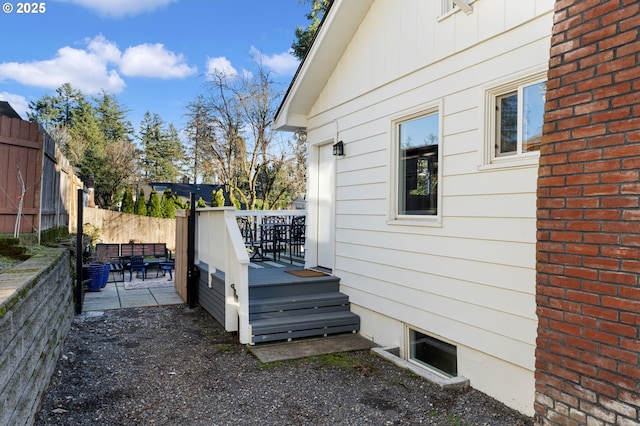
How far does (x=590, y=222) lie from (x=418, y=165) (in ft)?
9.44

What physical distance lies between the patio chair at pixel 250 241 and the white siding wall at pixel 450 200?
256cm

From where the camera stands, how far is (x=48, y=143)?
20.2 ft

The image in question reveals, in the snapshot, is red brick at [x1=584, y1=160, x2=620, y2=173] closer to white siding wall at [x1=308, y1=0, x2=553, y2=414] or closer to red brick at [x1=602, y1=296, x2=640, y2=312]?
red brick at [x1=602, y1=296, x2=640, y2=312]

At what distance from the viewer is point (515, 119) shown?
3.72 metres

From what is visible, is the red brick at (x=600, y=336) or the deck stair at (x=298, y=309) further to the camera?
the deck stair at (x=298, y=309)

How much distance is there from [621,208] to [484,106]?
2.19 m

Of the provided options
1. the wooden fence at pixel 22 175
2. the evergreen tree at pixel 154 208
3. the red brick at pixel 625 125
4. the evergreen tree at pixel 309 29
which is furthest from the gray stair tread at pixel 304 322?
the evergreen tree at pixel 154 208

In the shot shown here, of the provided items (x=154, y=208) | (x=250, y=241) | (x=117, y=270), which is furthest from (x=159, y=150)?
(x=250, y=241)

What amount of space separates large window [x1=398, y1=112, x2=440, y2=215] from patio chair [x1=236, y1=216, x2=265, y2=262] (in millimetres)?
3886

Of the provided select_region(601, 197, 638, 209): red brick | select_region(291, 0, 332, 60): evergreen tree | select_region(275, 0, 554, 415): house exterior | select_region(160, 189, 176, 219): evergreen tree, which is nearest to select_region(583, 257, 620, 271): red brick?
select_region(601, 197, 638, 209): red brick

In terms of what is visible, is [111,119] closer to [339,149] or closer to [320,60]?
[320,60]

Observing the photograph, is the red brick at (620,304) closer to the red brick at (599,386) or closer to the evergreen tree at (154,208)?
the red brick at (599,386)

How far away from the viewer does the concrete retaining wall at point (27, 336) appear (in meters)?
2.28

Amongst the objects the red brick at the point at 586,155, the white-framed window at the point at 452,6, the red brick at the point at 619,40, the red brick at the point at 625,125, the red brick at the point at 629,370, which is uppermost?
the white-framed window at the point at 452,6
